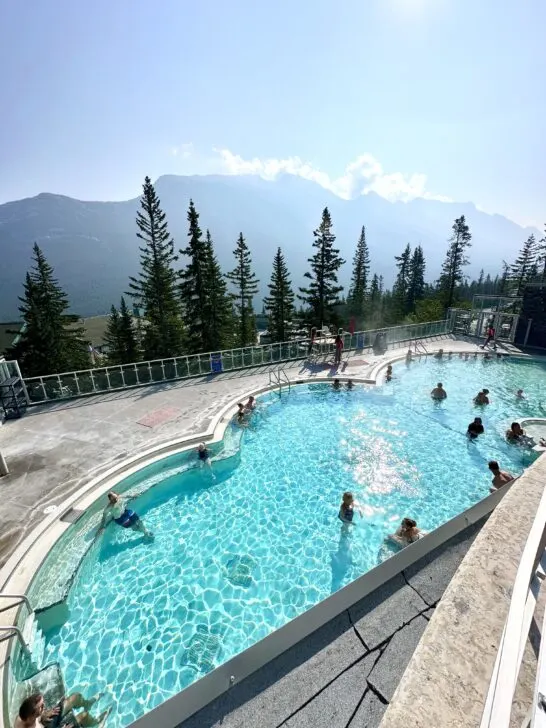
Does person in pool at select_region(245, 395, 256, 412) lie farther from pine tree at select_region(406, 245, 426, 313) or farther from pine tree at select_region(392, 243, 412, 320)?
pine tree at select_region(406, 245, 426, 313)

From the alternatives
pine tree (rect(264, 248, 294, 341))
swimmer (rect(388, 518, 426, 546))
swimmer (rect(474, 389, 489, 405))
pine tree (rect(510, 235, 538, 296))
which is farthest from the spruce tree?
pine tree (rect(510, 235, 538, 296))

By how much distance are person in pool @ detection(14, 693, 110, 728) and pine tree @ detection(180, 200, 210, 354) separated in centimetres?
2645

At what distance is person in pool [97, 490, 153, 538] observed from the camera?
8.91 m

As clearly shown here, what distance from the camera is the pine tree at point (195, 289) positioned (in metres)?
28.2

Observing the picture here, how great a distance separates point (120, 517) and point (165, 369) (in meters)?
9.32

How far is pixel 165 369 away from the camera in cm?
1736

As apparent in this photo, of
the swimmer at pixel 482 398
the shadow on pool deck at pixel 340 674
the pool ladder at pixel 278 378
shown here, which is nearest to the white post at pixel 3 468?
the pool ladder at pixel 278 378

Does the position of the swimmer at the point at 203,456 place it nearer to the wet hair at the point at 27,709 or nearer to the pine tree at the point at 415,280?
the wet hair at the point at 27,709

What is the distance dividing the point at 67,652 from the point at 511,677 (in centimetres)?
802

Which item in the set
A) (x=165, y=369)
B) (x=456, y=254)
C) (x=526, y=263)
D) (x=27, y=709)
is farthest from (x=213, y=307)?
(x=526, y=263)

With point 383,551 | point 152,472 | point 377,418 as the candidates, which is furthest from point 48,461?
point 377,418

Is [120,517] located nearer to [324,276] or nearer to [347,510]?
[347,510]

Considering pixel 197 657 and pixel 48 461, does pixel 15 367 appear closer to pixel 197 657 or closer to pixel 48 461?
pixel 48 461

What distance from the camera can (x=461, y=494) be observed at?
10.4m
